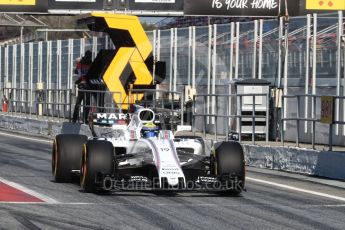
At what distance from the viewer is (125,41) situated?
30.0 m

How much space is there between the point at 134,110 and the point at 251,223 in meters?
5.56

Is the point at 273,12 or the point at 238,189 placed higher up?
Result: the point at 273,12

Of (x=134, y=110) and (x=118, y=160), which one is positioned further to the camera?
(x=134, y=110)

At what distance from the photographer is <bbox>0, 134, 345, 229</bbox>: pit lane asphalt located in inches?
427

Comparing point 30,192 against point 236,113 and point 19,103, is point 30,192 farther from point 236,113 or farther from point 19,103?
point 19,103

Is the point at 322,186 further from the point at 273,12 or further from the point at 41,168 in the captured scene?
the point at 273,12

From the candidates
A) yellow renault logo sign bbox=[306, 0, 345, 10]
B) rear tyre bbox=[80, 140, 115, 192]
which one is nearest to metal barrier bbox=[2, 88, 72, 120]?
yellow renault logo sign bbox=[306, 0, 345, 10]

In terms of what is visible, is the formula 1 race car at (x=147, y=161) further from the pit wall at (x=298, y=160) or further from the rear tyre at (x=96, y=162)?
the pit wall at (x=298, y=160)

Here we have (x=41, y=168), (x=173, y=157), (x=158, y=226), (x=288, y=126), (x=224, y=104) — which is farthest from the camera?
(x=224, y=104)

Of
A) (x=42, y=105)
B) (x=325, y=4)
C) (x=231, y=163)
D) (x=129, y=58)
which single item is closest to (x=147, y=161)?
(x=231, y=163)

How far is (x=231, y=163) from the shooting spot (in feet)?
45.8

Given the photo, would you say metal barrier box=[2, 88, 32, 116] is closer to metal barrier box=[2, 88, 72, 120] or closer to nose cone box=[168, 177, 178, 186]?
metal barrier box=[2, 88, 72, 120]

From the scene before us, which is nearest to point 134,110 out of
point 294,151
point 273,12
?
point 294,151

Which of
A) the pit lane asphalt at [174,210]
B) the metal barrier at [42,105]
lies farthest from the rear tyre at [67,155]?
the metal barrier at [42,105]
